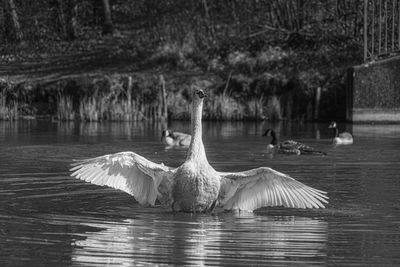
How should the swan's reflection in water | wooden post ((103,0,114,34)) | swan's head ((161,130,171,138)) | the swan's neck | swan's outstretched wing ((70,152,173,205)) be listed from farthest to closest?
wooden post ((103,0,114,34)), swan's head ((161,130,171,138)), swan's outstretched wing ((70,152,173,205)), the swan's neck, the swan's reflection in water

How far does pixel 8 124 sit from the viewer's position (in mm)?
33281

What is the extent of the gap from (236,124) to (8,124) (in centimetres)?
733

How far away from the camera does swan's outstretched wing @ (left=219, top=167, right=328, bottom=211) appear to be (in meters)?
13.2

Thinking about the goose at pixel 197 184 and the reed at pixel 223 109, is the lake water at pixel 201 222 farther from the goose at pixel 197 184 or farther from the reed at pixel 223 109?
the reed at pixel 223 109

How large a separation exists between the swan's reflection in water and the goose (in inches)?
8.9

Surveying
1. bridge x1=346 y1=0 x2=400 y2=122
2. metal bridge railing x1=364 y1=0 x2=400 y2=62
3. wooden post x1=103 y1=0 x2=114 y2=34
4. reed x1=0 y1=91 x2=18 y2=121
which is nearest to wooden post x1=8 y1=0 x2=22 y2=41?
wooden post x1=103 y1=0 x2=114 y2=34

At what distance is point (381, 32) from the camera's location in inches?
1485

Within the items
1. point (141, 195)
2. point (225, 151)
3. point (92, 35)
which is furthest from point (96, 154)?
point (92, 35)

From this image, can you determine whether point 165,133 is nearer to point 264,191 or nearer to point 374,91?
point 374,91

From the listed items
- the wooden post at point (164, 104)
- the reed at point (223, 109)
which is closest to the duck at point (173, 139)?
the reed at point (223, 109)

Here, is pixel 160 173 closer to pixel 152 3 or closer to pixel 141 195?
pixel 141 195

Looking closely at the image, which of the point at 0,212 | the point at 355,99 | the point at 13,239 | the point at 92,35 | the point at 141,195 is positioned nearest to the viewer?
the point at 13,239

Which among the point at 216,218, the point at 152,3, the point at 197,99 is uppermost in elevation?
the point at 152,3

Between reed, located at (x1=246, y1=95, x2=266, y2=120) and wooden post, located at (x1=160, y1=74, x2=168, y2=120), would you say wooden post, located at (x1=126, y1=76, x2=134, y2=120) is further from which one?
reed, located at (x1=246, y1=95, x2=266, y2=120)
